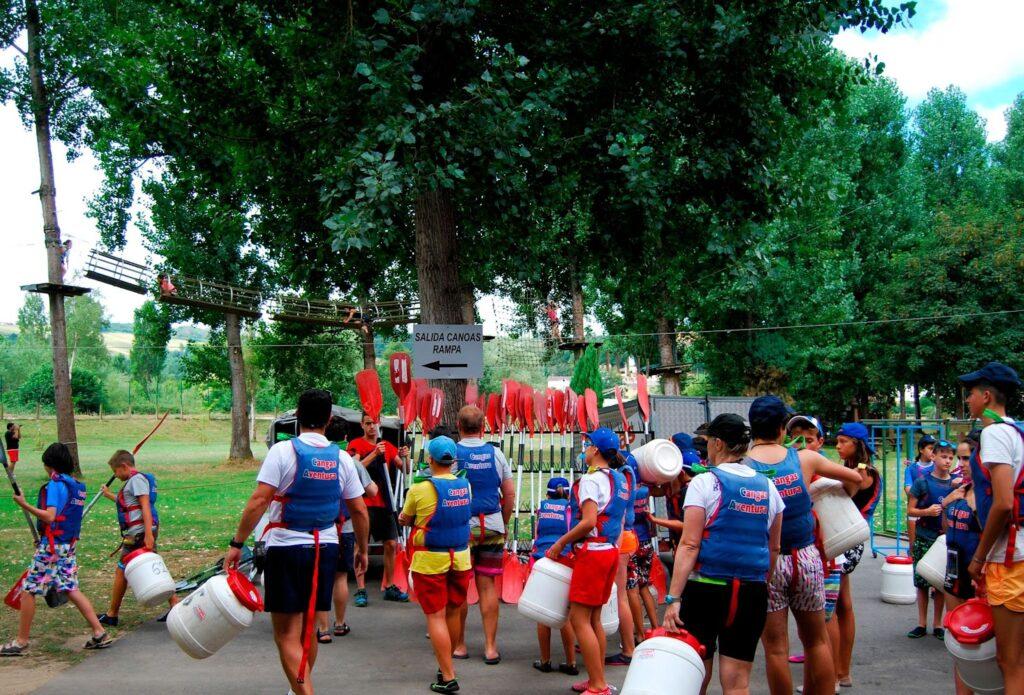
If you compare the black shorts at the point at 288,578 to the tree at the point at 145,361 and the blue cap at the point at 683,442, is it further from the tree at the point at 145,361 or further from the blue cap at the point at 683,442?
the tree at the point at 145,361

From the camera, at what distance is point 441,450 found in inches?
232

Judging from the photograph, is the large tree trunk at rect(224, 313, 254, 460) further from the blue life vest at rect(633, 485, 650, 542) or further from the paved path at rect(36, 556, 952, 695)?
the blue life vest at rect(633, 485, 650, 542)

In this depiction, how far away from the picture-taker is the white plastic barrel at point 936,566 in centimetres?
573

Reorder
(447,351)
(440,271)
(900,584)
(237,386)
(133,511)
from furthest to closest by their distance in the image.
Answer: (237,386) < (440,271) < (447,351) < (900,584) < (133,511)

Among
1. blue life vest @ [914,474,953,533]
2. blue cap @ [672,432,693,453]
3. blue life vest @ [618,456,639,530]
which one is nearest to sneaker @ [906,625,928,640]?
blue life vest @ [914,474,953,533]

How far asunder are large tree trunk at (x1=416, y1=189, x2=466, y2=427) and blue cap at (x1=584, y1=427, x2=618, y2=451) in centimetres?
406

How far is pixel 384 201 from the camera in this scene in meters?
7.66

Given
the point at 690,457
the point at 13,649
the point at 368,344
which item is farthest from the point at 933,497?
the point at 368,344

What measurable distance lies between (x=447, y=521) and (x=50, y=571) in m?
3.31

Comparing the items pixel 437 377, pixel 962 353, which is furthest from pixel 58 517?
pixel 962 353

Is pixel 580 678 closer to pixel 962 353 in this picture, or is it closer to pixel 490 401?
pixel 490 401

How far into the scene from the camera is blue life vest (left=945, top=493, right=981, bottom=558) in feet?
17.6

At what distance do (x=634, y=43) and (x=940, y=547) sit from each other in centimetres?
610

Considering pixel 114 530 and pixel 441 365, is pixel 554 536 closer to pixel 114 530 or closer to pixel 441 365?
pixel 441 365
